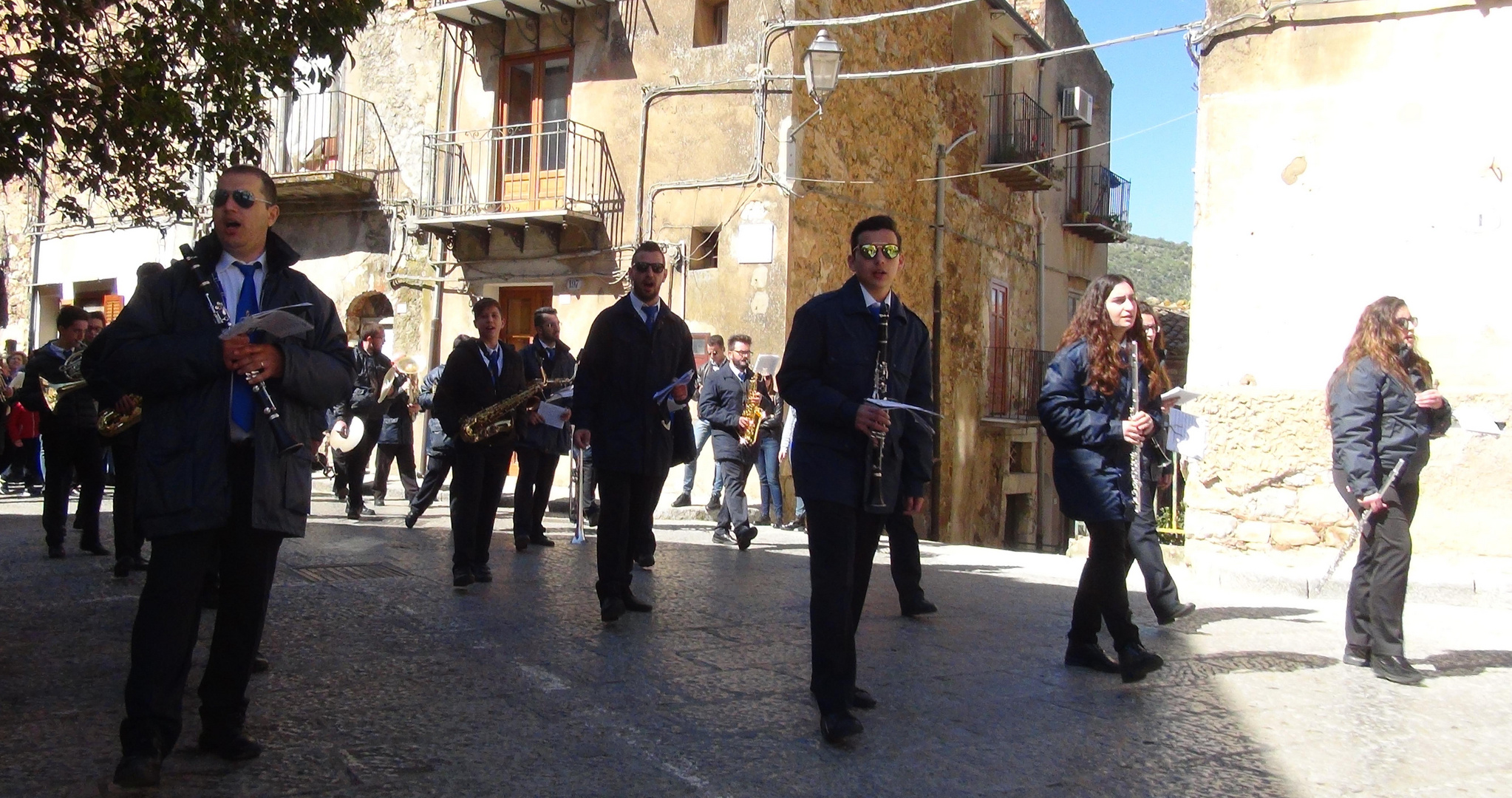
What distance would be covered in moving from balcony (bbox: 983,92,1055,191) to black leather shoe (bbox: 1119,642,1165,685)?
1584cm

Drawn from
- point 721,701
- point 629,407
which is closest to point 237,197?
point 721,701

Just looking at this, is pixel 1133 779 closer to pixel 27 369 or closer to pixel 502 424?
pixel 502 424

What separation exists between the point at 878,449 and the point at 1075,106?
2046 cm

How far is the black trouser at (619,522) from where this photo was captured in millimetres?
6445

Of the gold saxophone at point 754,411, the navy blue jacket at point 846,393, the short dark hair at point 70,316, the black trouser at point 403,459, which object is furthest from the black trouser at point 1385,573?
the black trouser at point 403,459

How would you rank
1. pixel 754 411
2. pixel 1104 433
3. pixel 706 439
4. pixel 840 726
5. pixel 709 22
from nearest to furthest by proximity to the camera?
1. pixel 840 726
2. pixel 1104 433
3. pixel 754 411
4. pixel 706 439
5. pixel 709 22

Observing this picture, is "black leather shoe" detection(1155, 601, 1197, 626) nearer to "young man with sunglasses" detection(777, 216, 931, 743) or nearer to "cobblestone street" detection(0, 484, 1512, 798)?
"cobblestone street" detection(0, 484, 1512, 798)

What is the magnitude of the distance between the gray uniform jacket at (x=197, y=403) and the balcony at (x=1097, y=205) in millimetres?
22270

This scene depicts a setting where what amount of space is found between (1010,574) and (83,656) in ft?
20.8

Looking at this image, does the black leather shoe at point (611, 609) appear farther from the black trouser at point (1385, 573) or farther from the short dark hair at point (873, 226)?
the black trouser at point (1385, 573)

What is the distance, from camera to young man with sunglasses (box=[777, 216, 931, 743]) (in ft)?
14.3

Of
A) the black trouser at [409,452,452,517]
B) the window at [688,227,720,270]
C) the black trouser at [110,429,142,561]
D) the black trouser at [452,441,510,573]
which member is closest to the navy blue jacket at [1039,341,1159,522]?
the black trouser at [452,441,510,573]

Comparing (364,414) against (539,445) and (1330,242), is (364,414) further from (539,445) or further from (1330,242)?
(1330,242)

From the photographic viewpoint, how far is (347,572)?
26.1ft
